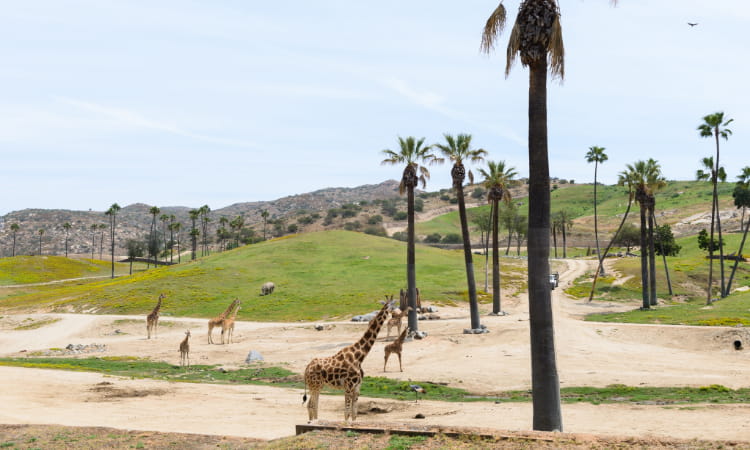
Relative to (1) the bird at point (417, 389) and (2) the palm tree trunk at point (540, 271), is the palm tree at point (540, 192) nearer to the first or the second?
(2) the palm tree trunk at point (540, 271)

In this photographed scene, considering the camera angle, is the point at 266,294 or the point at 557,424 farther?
the point at 266,294

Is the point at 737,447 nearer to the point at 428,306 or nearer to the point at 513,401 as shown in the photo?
the point at 513,401

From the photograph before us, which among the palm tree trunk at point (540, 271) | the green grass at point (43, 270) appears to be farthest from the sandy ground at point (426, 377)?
the green grass at point (43, 270)

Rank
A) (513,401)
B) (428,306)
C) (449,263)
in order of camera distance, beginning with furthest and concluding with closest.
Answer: (449,263)
(428,306)
(513,401)

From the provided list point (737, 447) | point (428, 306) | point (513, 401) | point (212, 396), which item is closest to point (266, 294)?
point (428, 306)

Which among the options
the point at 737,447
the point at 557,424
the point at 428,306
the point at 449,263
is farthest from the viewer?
the point at 449,263

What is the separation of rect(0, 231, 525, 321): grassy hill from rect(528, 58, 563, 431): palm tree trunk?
46878 millimetres

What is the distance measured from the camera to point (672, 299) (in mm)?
70812

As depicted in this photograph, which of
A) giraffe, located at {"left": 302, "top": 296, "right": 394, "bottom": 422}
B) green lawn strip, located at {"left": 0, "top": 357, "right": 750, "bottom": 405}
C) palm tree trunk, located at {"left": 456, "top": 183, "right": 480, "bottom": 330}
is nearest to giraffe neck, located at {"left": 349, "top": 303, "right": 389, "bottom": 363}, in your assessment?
giraffe, located at {"left": 302, "top": 296, "right": 394, "bottom": 422}

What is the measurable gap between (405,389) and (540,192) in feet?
46.0

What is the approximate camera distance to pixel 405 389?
1006 inches

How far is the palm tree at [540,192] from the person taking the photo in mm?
14102

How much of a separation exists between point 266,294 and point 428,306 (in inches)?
936

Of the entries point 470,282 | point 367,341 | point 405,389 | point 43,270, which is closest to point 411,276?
point 470,282
